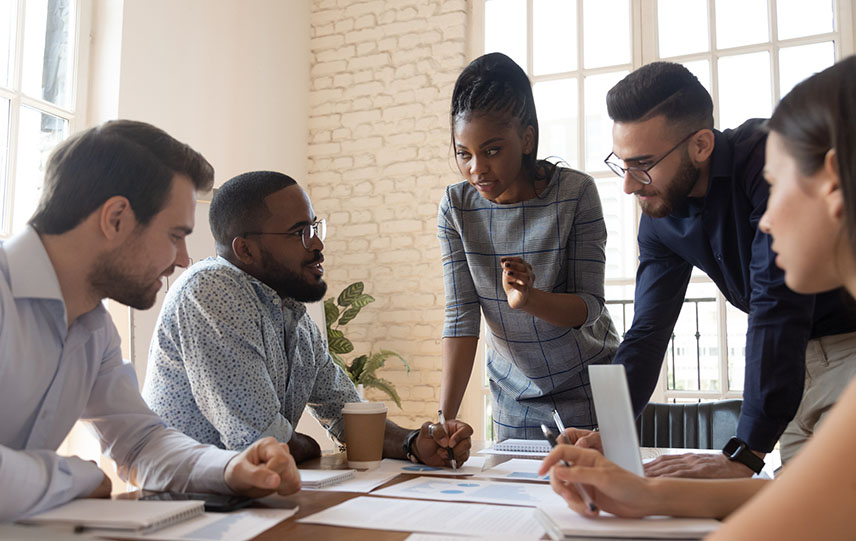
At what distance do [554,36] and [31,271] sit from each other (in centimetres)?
416

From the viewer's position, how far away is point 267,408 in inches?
57.5

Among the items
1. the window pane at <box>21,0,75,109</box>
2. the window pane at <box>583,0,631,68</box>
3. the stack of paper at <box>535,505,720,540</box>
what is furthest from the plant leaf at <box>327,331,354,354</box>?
the stack of paper at <box>535,505,720,540</box>

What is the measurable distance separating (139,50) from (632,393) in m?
3.22

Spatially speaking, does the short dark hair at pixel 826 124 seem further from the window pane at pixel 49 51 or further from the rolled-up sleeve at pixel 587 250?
the window pane at pixel 49 51

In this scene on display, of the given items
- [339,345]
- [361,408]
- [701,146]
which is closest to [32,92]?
[339,345]

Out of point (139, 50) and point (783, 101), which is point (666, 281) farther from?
point (139, 50)

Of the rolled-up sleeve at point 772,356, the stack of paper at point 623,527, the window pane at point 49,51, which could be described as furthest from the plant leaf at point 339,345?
the stack of paper at point 623,527

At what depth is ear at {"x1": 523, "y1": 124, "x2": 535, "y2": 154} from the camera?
1.88 meters

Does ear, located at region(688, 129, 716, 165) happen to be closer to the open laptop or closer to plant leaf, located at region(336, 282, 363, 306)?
the open laptop

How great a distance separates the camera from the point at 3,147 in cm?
327

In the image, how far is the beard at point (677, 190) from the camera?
171 cm

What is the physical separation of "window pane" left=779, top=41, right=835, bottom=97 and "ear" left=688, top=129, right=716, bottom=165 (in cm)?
287

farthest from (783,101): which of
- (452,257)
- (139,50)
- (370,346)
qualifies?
(370,346)

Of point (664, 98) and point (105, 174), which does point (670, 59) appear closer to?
point (664, 98)
